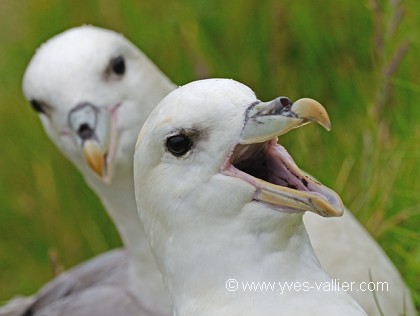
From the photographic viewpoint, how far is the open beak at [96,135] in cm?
311

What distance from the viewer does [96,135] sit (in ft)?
10.4

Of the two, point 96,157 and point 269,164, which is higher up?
point 269,164

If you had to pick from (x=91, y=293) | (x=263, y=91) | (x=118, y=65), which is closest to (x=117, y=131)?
(x=118, y=65)

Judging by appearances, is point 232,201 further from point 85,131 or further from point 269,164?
point 85,131

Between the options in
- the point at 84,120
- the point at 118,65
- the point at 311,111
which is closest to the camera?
the point at 311,111

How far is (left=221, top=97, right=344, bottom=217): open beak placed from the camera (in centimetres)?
218

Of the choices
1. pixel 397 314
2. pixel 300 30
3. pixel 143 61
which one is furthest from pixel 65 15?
pixel 397 314

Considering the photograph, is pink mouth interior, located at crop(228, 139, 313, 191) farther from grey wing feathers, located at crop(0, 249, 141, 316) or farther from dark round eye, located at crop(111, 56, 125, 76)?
grey wing feathers, located at crop(0, 249, 141, 316)

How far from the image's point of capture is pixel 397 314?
306 centimetres

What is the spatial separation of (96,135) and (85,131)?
0.03 metres

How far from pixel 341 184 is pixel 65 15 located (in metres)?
1.54

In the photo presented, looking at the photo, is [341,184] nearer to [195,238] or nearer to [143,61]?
[143,61]

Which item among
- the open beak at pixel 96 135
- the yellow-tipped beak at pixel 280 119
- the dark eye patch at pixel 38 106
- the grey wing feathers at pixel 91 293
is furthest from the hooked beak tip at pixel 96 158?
the yellow-tipped beak at pixel 280 119

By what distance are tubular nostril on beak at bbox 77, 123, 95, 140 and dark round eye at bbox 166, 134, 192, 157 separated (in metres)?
0.90
